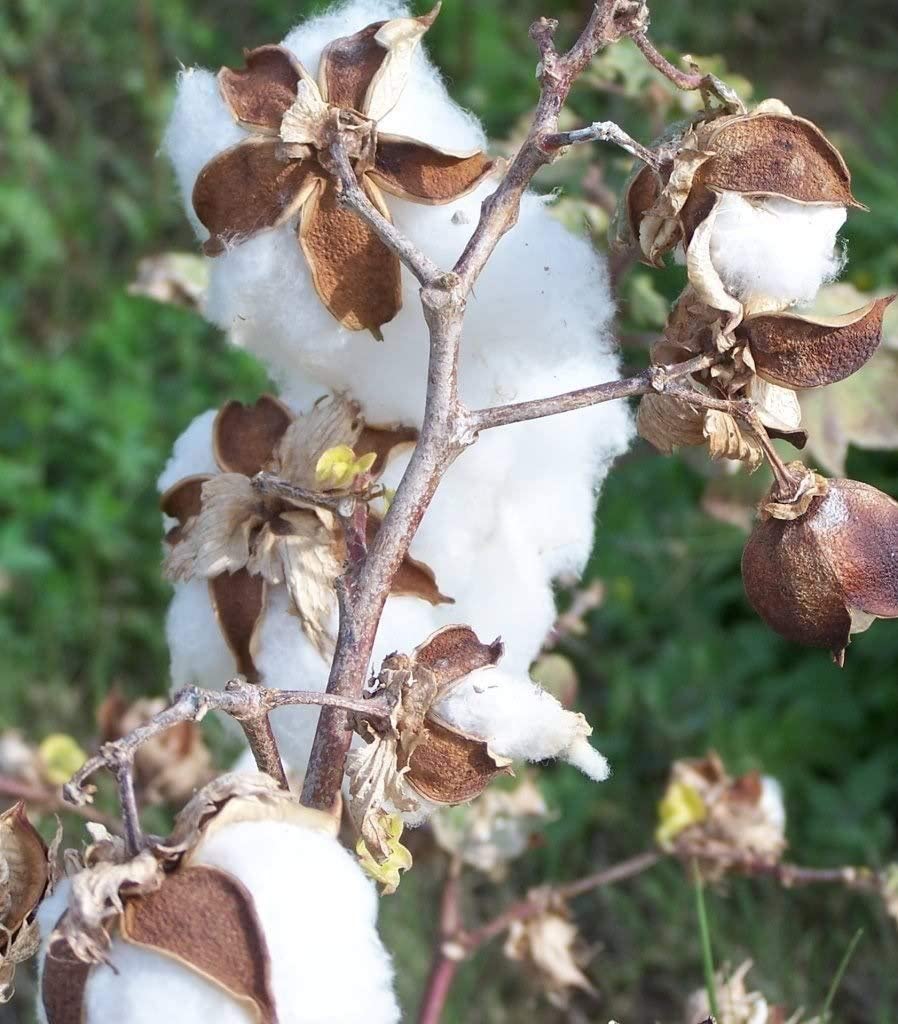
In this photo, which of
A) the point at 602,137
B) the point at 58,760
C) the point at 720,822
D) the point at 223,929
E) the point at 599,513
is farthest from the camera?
the point at 599,513

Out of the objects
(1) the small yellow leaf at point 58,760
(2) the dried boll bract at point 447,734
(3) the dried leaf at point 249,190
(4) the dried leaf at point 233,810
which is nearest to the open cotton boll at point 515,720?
(2) the dried boll bract at point 447,734

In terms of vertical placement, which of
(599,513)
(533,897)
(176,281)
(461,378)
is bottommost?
(599,513)

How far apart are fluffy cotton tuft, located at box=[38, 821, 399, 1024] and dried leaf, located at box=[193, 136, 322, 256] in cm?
39

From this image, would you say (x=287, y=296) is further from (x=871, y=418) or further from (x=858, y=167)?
(x=858, y=167)

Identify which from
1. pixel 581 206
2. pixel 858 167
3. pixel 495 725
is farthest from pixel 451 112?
pixel 858 167

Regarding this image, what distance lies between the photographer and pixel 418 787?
807 millimetres

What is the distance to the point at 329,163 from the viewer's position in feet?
2.74

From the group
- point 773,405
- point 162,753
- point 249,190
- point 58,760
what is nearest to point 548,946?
point 162,753

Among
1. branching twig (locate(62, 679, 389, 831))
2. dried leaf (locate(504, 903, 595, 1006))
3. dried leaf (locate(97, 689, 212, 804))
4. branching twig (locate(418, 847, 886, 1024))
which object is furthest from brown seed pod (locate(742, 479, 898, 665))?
dried leaf (locate(97, 689, 212, 804))

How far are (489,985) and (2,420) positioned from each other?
137cm

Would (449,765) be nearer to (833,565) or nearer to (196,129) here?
(833,565)

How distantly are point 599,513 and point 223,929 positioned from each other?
5.61 feet

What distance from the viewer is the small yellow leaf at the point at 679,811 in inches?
56.4

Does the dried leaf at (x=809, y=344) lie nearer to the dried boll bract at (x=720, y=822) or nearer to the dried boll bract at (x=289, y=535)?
the dried boll bract at (x=289, y=535)
